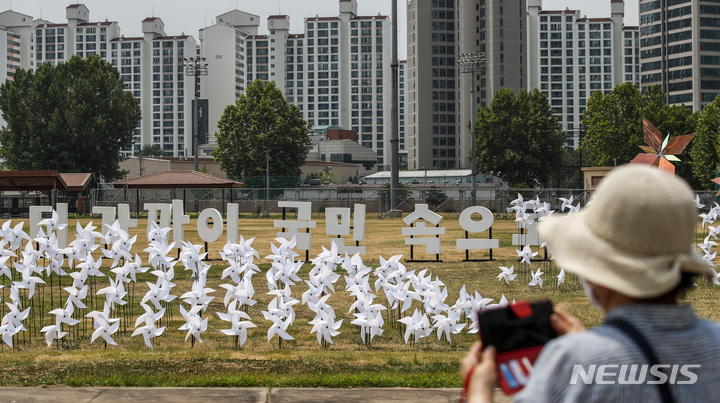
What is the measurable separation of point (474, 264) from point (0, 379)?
1283 cm

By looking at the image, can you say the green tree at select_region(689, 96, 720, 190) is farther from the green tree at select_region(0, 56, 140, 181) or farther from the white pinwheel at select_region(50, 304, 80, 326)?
the white pinwheel at select_region(50, 304, 80, 326)

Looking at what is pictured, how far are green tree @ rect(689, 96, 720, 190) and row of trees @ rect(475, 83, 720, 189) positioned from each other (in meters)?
6.33

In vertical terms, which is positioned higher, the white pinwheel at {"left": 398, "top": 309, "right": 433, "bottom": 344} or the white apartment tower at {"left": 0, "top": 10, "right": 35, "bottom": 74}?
the white apartment tower at {"left": 0, "top": 10, "right": 35, "bottom": 74}

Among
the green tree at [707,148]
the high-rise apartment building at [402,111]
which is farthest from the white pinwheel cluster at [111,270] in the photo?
the high-rise apartment building at [402,111]

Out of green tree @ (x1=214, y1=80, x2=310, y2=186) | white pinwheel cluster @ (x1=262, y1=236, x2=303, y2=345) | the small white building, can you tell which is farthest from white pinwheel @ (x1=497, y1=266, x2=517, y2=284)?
the small white building

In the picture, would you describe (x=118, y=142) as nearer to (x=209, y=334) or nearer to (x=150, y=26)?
(x=209, y=334)

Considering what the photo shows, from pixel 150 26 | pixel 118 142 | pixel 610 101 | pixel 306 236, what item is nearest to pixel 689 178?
pixel 610 101

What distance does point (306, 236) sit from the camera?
16500 millimetres

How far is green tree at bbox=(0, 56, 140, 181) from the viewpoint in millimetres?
59281

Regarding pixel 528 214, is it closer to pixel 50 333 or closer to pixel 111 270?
pixel 111 270

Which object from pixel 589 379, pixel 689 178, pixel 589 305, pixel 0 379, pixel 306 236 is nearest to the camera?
pixel 589 379

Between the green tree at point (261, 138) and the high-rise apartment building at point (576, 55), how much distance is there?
117 m

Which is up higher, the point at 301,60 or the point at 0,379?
the point at 301,60

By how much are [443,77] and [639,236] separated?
123640mm
